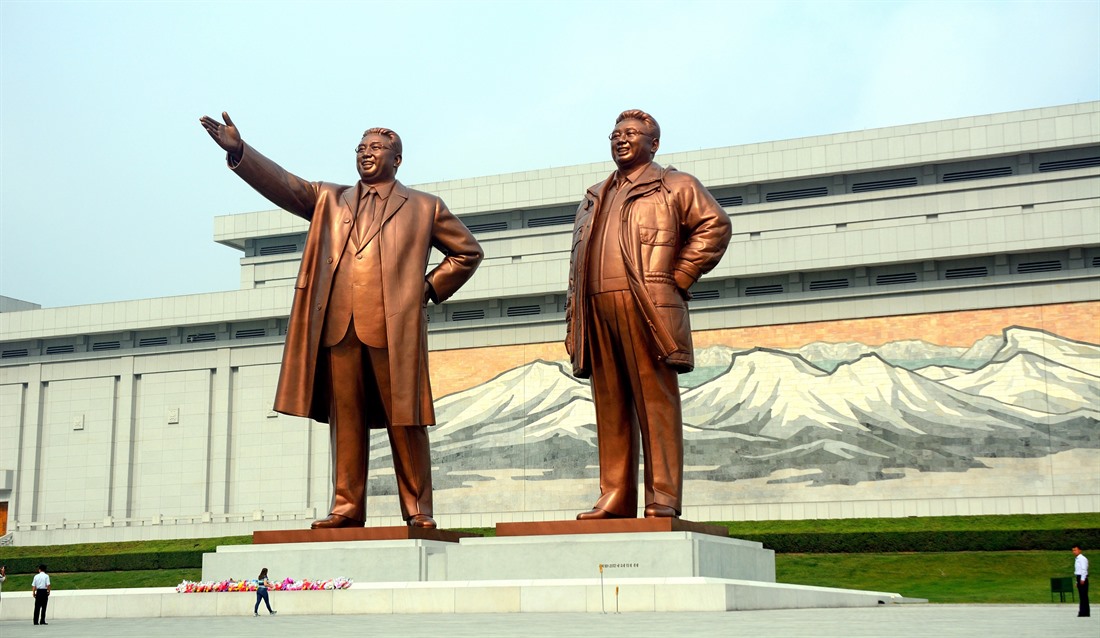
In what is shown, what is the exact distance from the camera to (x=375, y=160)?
10.8 m

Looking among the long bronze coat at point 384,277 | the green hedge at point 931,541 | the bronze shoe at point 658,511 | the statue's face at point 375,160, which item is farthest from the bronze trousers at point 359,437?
the green hedge at point 931,541

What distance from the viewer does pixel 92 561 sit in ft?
79.7

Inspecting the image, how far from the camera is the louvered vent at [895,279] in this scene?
25678mm

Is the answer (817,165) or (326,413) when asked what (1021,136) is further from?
(326,413)

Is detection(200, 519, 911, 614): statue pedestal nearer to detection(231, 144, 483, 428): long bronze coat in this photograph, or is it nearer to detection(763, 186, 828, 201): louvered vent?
detection(231, 144, 483, 428): long bronze coat

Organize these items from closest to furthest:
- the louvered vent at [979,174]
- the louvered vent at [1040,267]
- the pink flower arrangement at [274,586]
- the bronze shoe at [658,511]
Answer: the pink flower arrangement at [274,586] → the bronze shoe at [658,511] → the louvered vent at [1040,267] → the louvered vent at [979,174]

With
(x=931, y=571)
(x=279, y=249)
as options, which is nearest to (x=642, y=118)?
(x=931, y=571)

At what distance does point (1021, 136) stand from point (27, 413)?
84.0 ft

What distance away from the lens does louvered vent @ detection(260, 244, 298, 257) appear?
34281 millimetres

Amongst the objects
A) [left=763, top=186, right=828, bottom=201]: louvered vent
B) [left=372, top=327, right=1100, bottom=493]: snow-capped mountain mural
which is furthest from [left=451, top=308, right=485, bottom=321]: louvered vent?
[left=763, top=186, right=828, bottom=201]: louvered vent

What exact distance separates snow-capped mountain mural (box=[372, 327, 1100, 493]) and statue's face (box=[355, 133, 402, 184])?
53.4 ft

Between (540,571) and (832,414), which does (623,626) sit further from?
(832,414)

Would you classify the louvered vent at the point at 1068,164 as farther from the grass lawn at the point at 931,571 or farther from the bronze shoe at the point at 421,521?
the bronze shoe at the point at 421,521

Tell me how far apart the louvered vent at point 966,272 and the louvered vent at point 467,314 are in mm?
10296
